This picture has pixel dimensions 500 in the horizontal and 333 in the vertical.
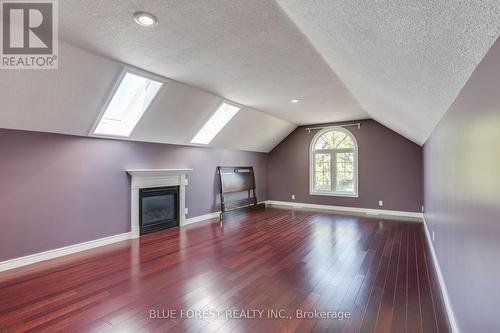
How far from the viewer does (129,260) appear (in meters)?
3.37

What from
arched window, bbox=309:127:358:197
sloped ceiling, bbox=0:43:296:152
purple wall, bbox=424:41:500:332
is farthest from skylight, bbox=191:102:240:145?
purple wall, bbox=424:41:500:332

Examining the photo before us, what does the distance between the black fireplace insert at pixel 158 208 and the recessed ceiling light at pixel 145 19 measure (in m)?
3.16

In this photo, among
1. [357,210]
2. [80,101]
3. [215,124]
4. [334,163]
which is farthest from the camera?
[334,163]

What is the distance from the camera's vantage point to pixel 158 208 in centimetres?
495

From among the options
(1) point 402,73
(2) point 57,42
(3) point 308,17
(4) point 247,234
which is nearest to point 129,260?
(4) point 247,234

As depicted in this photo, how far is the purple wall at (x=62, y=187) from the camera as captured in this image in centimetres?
312

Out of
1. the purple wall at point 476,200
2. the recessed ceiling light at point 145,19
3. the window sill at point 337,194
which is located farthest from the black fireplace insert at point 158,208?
the purple wall at point 476,200

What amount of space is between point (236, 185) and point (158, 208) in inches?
93.9

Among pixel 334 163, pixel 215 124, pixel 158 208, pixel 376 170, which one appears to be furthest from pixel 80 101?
pixel 376 170

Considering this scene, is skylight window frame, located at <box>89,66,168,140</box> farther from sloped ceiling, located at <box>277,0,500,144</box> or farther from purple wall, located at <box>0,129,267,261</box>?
sloped ceiling, located at <box>277,0,500,144</box>

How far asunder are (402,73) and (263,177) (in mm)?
6370

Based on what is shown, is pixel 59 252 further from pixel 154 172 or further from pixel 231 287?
pixel 231 287

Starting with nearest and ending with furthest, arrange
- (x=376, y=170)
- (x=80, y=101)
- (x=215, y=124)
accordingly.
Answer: (x=80, y=101) < (x=215, y=124) < (x=376, y=170)

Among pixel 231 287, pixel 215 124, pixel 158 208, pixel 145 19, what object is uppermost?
pixel 145 19
